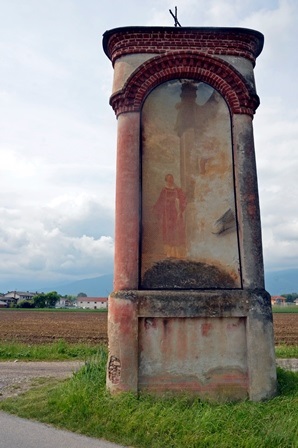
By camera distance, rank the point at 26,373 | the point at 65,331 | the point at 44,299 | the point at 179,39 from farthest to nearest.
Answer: the point at 44,299 < the point at 65,331 < the point at 26,373 < the point at 179,39

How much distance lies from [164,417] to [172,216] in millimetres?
3434

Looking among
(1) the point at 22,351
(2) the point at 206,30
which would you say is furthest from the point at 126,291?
(1) the point at 22,351

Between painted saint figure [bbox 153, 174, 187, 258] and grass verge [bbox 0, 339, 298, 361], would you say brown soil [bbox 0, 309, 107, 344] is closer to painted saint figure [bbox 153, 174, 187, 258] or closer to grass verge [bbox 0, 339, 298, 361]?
grass verge [bbox 0, 339, 298, 361]

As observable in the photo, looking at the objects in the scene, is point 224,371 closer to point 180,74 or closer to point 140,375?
point 140,375

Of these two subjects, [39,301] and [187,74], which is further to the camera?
[39,301]

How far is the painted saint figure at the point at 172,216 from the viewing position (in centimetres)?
730

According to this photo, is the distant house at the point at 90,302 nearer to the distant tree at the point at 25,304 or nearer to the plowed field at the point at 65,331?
the distant tree at the point at 25,304

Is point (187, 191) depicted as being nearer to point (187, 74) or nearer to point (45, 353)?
point (187, 74)

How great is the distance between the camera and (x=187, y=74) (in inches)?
309

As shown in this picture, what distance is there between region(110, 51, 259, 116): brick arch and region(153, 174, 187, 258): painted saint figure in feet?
5.65

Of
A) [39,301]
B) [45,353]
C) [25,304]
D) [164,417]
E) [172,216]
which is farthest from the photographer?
[39,301]

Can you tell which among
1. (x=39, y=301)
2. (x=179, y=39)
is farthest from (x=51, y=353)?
(x=39, y=301)

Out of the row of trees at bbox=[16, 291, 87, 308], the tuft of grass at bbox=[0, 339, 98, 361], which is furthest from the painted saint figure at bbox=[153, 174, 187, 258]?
the row of trees at bbox=[16, 291, 87, 308]

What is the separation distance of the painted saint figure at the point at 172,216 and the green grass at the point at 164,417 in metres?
2.57
